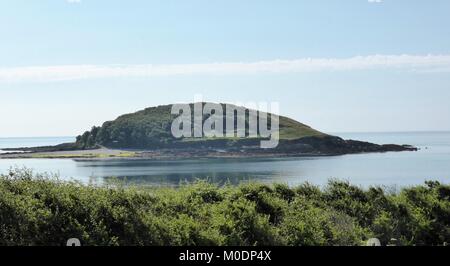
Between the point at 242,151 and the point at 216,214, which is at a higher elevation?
the point at 216,214

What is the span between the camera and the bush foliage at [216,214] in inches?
494

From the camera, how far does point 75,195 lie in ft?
44.6

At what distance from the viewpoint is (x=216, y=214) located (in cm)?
1588

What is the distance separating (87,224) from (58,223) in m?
0.69

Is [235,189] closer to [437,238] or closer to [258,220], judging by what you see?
[258,220]

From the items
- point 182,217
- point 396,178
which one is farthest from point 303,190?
point 396,178

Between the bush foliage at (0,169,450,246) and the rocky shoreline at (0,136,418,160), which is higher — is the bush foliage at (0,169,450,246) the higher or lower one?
the higher one

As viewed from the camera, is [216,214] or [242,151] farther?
[242,151]

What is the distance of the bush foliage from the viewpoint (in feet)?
41.1

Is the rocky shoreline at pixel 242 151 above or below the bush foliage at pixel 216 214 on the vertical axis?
below

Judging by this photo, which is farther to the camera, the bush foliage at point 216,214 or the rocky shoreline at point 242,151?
the rocky shoreline at point 242,151

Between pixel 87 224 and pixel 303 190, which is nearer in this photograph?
pixel 87 224

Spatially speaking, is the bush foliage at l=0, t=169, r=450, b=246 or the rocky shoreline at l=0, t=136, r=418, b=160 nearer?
the bush foliage at l=0, t=169, r=450, b=246
